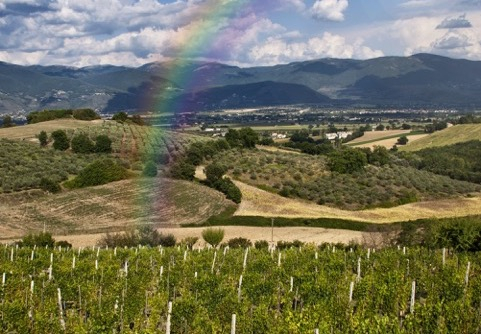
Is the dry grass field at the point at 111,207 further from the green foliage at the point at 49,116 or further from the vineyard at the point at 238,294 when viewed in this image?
the green foliage at the point at 49,116

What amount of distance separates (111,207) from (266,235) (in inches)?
626

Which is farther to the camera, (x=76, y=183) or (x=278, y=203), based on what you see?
(x=278, y=203)

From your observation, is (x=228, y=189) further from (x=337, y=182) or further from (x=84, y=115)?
(x=84, y=115)

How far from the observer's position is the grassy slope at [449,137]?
149750 mm

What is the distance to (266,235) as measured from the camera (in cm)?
5194

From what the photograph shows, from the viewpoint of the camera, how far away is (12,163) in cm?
6719

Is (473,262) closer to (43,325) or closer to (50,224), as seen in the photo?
(43,325)

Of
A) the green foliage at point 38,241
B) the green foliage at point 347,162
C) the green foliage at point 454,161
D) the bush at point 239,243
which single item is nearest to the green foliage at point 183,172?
the green foliage at point 347,162

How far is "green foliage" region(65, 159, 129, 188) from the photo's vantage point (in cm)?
6188

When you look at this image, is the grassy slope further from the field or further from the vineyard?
the vineyard

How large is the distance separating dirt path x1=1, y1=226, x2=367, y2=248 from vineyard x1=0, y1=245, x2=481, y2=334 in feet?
48.9

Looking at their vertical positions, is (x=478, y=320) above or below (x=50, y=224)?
above

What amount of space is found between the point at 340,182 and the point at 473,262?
48.8 m

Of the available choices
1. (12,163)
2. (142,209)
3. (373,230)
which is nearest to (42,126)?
(12,163)
